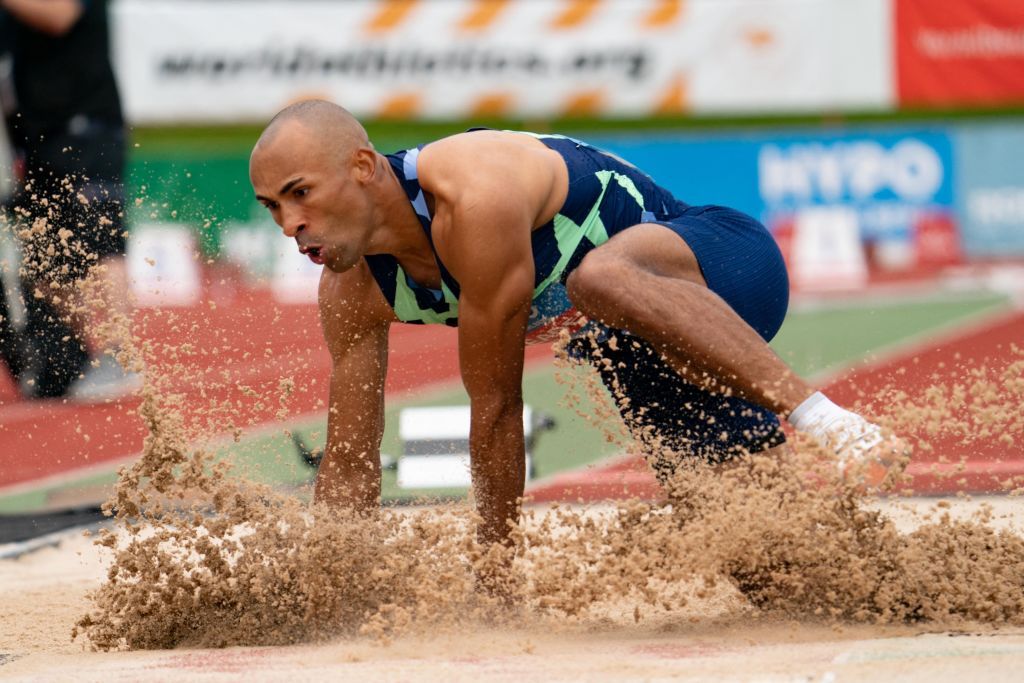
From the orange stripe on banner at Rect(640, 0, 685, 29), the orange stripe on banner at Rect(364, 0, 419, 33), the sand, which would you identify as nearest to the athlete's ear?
the sand

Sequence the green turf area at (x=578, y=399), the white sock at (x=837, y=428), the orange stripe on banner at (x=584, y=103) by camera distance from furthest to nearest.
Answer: the orange stripe on banner at (x=584, y=103) → the green turf area at (x=578, y=399) → the white sock at (x=837, y=428)

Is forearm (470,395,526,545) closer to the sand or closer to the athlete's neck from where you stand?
the sand

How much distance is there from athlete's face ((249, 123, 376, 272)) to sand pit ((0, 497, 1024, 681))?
92 cm

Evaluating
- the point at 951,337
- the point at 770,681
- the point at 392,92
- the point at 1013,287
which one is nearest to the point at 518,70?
the point at 392,92

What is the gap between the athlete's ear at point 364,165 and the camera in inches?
136

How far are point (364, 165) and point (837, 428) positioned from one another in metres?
1.24

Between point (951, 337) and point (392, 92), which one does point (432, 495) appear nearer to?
point (951, 337)

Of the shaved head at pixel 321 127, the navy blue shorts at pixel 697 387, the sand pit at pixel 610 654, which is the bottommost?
the sand pit at pixel 610 654

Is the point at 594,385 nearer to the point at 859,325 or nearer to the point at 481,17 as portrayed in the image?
the point at 859,325

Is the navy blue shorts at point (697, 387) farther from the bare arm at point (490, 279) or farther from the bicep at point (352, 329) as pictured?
the bicep at point (352, 329)

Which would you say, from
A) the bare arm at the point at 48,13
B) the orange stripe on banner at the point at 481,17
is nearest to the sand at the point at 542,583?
the bare arm at the point at 48,13

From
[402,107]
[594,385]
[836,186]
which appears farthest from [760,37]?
[594,385]

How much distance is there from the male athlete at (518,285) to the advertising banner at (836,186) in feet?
36.7

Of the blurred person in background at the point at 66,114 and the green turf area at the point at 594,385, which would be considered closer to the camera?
the green turf area at the point at 594,385
